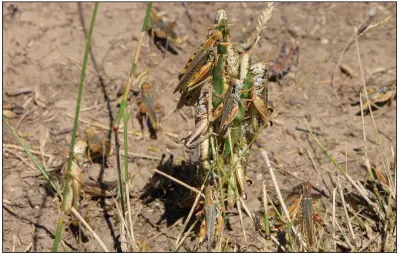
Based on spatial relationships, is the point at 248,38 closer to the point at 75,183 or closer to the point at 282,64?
the point at 282,64

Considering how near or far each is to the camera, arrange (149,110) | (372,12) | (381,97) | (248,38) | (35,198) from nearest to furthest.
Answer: (35,198), (149,110), (381,97), (248,38), (372,12)

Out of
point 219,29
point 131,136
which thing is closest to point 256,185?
point 131,136

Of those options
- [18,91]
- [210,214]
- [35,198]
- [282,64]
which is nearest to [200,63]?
[210,214]

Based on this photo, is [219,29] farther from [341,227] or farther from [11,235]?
[11,235]

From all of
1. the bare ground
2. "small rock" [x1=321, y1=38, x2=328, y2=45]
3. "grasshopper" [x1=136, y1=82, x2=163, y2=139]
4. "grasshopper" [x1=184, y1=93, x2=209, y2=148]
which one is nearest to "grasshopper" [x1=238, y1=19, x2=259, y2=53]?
the bare ground

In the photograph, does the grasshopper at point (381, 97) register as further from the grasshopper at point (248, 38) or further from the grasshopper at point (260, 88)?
the grasshopper at point (260, 88)

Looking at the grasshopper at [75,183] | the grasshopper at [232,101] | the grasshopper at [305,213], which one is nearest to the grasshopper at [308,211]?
the grasshopper at [305,213]
